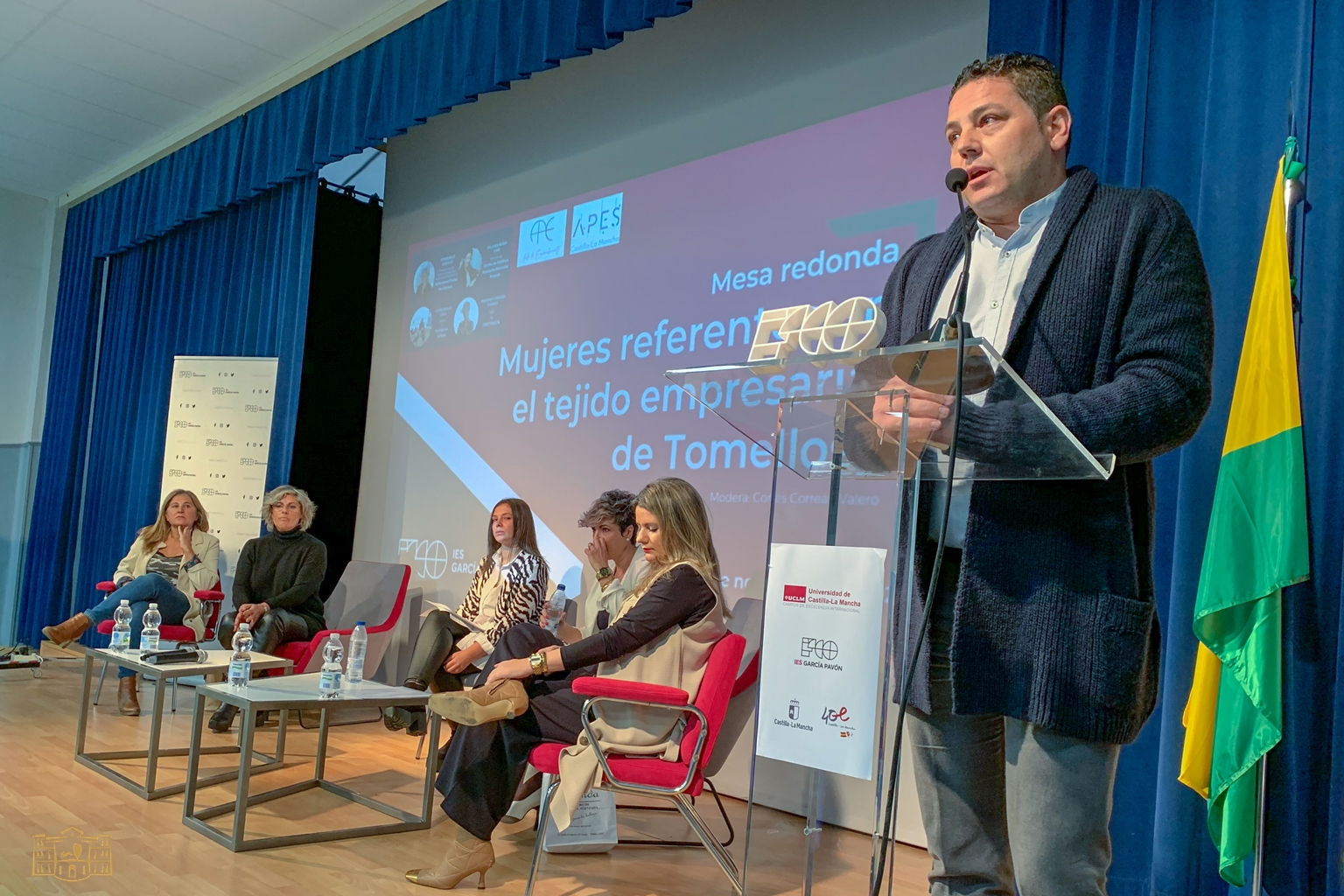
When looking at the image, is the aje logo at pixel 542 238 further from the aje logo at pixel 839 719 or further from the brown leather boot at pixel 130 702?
the aje logo at pixel 839 719

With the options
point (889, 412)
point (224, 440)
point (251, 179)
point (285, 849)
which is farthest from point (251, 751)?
point (251, 179)

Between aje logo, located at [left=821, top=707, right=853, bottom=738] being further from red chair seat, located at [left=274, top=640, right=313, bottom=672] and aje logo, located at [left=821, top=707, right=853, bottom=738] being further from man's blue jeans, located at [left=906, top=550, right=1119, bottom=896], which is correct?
red chair seat, located at [left=274, top=640, right=313, bottom=672]

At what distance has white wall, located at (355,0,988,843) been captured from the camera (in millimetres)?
4219

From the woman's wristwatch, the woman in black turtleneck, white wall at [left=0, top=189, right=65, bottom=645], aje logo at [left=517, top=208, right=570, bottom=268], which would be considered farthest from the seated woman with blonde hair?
white wall at [left=0, top=189, right=65, bottom=645]

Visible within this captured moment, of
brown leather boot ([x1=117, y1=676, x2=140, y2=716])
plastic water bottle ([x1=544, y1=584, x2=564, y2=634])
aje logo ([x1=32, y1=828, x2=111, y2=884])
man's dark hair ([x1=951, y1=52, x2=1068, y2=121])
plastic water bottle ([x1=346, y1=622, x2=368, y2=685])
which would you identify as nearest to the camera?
man's dark hair ([x1=951, y1=52, x2=1068, y2=121])

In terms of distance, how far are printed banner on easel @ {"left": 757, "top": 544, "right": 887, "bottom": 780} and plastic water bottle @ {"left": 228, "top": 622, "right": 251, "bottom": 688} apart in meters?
2.69

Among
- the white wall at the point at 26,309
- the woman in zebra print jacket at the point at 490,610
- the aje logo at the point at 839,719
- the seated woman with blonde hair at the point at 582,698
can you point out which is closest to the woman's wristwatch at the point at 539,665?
the seated woman with blonde hair at the point at 582,698

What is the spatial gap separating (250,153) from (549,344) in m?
2.92

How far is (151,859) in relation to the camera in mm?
2898

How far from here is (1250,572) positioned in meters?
2.35

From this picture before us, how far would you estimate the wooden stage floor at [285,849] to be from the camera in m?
2.77

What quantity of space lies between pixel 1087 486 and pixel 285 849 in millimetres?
2839

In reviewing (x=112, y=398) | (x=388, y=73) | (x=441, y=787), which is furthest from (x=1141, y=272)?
(x=112, y=398)

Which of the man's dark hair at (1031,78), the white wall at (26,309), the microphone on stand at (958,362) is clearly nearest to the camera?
the microphone on stand at (958,362)
